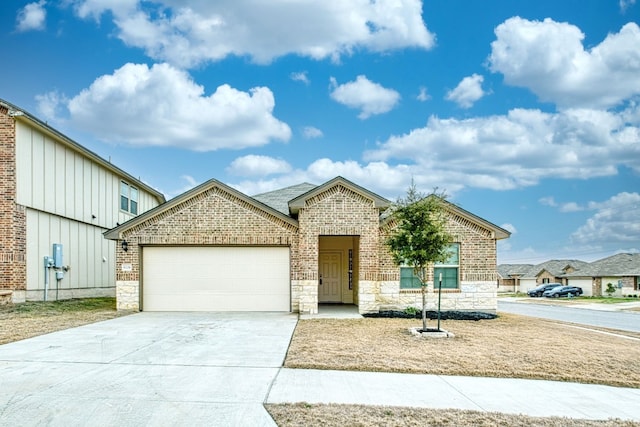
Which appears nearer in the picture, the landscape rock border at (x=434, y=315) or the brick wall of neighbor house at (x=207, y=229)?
the landscape rock border at (x=434, y=315)

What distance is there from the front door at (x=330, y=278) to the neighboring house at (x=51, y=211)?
10019 millimetres

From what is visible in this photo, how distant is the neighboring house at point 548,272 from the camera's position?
70500mm

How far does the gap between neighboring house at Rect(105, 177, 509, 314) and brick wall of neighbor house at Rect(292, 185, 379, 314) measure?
3cm

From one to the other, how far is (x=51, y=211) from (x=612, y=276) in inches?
2269

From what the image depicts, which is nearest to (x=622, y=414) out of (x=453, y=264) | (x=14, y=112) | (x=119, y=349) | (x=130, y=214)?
(x=119, y=349)

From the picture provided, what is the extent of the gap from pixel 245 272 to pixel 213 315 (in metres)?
1.95

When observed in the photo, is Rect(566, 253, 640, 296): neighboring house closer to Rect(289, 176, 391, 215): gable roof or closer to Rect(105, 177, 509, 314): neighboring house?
Rect(105, 177, 509, 314): neighboring house

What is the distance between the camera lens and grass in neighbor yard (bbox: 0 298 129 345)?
12.6 m

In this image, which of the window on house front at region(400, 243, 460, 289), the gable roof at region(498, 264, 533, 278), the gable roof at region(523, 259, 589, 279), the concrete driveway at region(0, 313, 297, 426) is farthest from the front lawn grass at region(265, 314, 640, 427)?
the gable roof at region(498, 264, 533, 278)

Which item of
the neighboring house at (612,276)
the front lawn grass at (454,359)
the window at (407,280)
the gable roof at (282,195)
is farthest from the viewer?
the neighboring house at (612,276)

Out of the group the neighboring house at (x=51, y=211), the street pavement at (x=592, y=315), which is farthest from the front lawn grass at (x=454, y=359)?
the neighboring house at (x=51, y=211)

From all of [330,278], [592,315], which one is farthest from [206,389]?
[592,315]

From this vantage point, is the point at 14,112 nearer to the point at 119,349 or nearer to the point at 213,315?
the point at 213,315

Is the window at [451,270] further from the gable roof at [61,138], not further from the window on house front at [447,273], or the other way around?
the gable roof at [61,138]
